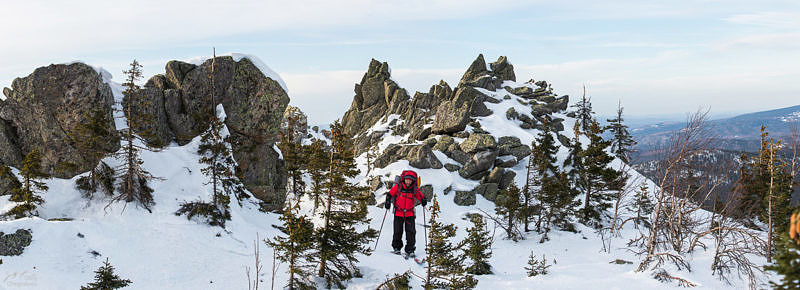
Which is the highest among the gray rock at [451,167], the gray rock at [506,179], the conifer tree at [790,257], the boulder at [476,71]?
the boulder at [476,71]

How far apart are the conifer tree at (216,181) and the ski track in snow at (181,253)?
0.47 meters

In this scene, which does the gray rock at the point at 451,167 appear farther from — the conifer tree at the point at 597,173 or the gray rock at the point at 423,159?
the conifer tree at the point at 597,173

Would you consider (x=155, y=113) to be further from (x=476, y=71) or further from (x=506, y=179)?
(x=476, y=71)

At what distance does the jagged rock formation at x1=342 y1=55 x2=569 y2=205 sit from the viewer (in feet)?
101

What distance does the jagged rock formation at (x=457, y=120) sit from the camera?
1211 inches

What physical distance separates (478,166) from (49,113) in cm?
2716

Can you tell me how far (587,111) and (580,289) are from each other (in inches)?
1848

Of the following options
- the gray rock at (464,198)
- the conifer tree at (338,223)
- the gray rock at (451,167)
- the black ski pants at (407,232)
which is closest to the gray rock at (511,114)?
the gray rock at (451,167)

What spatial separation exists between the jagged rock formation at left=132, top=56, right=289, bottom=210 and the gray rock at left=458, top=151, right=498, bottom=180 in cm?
1634

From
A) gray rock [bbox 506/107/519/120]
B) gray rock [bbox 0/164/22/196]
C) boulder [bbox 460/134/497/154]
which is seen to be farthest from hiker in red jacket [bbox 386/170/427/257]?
gray rock [bbox 506/107/519/120]

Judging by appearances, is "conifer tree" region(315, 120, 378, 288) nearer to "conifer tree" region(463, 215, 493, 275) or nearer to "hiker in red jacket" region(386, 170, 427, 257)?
"hiker in red jacket" region(386, 170, 427, 257)

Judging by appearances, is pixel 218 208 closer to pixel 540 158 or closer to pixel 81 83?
pixel 81 83

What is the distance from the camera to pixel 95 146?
1401 centimetres

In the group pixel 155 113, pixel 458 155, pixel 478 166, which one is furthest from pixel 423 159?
pixel 155 113
